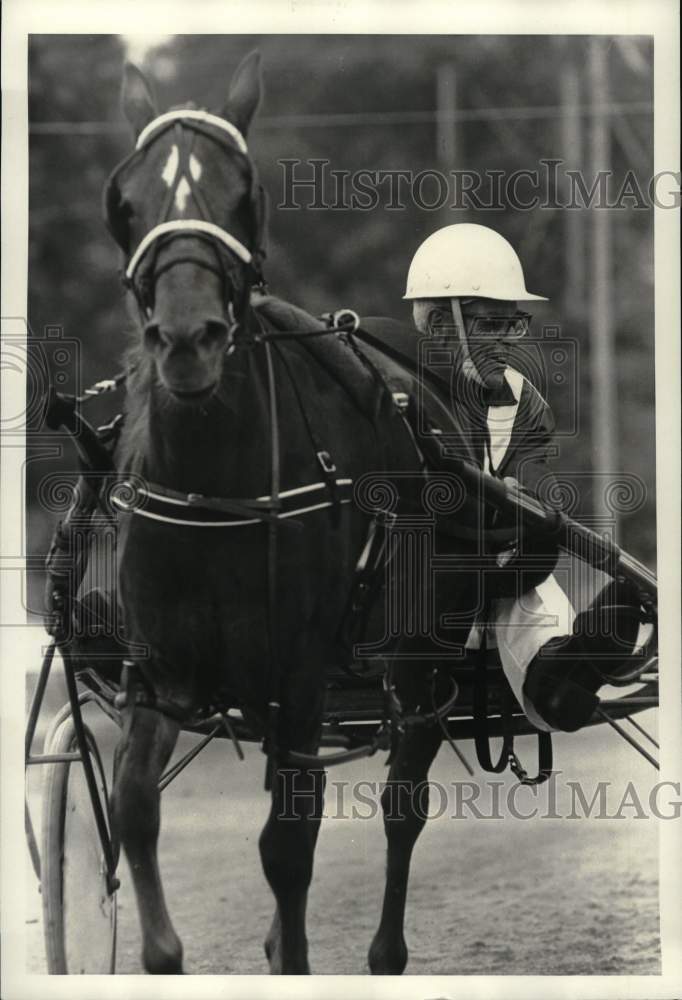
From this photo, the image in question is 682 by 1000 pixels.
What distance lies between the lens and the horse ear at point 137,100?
A: 332cm

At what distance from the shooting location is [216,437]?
3270 millimetres

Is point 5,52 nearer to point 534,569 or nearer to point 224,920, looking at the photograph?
point 534,569

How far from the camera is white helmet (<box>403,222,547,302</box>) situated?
12.6 feet

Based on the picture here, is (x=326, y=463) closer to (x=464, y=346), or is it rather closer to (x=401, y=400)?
(x=401, y=400)

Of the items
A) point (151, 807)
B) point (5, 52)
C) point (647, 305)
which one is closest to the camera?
point (151, 807)

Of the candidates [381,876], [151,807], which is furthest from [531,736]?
[151,807]

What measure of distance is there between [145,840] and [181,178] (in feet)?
5.01

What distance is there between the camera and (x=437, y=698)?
3879mm

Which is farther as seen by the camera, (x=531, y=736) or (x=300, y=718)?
(x=531, y=736)

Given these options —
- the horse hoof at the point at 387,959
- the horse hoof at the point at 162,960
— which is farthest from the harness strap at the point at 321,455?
the horse hoof at the point at 387,959

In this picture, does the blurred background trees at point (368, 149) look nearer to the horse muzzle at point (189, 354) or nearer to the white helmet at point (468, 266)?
the white helmet at point (468, 266)

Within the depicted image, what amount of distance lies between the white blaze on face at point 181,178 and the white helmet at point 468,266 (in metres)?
0.89

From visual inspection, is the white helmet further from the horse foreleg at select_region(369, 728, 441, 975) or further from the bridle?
the horse foreleg at select_region(369, 728, 441, 975)

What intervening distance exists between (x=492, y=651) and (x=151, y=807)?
→ 1105mm
